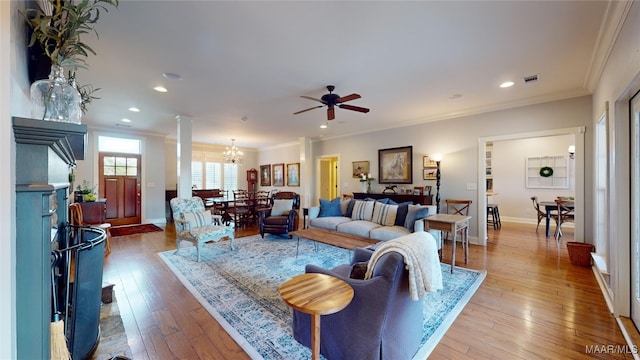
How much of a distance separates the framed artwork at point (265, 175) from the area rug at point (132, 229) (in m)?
4.18

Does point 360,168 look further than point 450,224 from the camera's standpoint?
Yes

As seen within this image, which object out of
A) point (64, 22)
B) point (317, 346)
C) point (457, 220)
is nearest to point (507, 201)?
point (457, 220)

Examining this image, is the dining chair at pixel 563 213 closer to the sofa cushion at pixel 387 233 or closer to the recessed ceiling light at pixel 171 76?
the sofa cushion at pixel 387 233

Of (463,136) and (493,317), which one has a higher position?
(463,136)

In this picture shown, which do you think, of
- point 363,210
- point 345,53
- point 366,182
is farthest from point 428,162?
point 345,53

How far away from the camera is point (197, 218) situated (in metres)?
4.44

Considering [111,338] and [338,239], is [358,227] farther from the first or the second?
[111,338]

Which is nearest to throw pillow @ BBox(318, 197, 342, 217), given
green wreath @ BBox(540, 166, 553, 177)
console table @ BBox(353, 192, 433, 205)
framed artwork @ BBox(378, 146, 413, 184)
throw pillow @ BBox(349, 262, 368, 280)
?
console table @ BBox(353, 192, 433, 205)

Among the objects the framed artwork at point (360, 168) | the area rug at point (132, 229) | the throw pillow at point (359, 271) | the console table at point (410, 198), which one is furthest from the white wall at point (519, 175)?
the area rug at point (132, 229)

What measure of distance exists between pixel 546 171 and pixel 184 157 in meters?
9.21

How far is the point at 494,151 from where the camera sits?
7703mm

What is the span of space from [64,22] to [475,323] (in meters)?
3.49

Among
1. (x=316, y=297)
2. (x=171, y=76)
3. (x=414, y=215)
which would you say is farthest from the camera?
(x=414, y=215)

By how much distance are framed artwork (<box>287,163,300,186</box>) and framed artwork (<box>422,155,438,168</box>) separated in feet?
14.6
